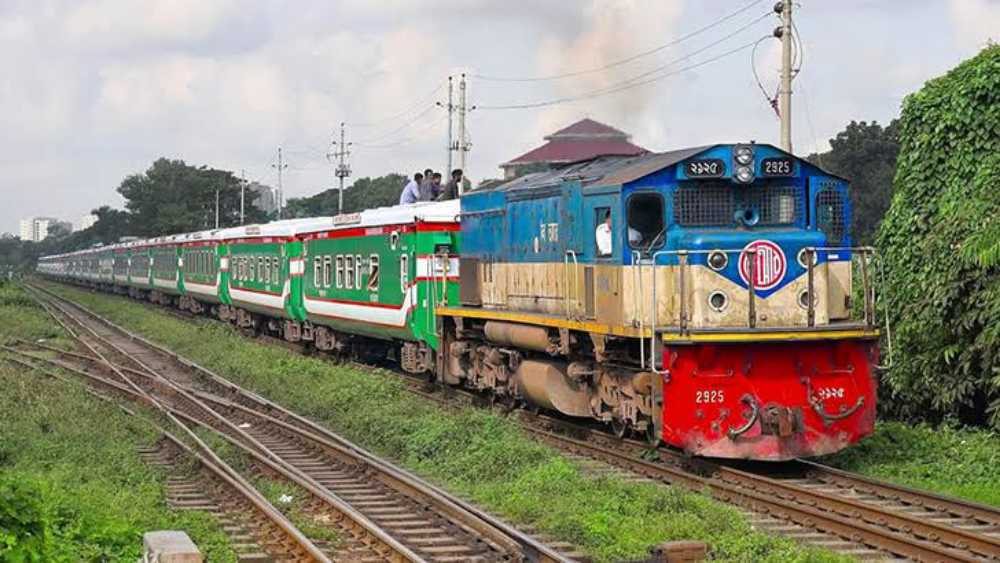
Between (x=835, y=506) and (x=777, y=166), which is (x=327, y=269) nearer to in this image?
(x=777, y=166)

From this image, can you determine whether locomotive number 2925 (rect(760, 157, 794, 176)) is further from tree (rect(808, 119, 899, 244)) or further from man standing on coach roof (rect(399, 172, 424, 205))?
tree (rect(808, 119, 899, 244))

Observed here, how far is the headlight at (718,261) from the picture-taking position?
13.5 metres

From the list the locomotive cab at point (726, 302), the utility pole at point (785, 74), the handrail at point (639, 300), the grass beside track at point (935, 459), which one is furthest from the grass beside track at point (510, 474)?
the utility pole at point (785, 74)

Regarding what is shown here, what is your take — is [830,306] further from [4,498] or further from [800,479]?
[4,498]

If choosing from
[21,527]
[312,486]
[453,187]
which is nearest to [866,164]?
[453,187]

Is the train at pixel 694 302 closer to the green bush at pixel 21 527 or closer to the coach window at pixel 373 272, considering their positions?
the green bush at pixel 21 527

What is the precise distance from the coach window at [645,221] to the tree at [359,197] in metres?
75.1

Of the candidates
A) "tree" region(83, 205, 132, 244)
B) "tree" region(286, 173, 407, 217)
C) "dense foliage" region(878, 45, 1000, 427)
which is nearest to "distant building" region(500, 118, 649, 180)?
"tree" region(286, 173, 407, 217)

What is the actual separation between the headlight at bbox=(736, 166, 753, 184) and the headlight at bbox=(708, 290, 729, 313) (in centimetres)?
127

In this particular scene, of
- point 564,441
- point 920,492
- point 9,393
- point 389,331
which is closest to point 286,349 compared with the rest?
point 389,331

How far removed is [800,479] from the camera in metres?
13.7

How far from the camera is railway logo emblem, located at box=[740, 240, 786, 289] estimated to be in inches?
535

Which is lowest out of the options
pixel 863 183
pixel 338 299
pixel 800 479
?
pixel 800 479

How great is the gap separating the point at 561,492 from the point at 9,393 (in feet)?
41.3
